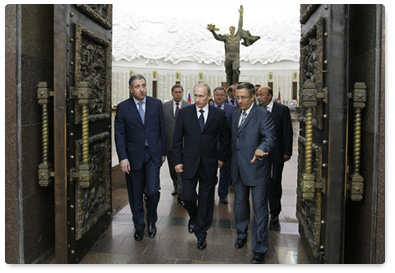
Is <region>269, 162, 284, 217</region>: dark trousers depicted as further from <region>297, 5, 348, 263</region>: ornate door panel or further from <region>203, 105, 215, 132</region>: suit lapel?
<region>203, 105, 215, 132</region>: suit lapel

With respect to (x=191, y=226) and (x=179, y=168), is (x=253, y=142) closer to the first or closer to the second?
(x=179, y=168)

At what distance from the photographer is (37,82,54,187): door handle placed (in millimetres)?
2758

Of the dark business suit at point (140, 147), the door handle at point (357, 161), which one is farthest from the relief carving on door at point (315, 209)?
the dark business suit at point (140, 147)

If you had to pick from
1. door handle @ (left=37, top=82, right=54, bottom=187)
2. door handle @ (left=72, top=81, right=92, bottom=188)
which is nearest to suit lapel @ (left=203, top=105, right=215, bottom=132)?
door handle @ (left=72, top=81, right=92, bottom=188)

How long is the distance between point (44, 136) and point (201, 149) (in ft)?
4.30

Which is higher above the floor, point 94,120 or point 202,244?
point 94,120

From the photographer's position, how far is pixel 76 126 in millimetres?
2828

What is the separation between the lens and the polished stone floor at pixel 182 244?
10.0ft

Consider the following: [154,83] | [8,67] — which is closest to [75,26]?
[8,67]

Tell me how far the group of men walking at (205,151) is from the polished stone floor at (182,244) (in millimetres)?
120

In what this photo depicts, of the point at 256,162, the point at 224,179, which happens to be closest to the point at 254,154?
the point at 256,162

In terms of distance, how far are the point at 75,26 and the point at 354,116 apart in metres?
2.23

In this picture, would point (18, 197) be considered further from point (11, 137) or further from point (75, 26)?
point (75, 26)

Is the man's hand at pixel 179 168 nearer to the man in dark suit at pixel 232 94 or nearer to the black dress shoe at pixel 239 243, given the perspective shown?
the black dress shoe at pixel 239 243
